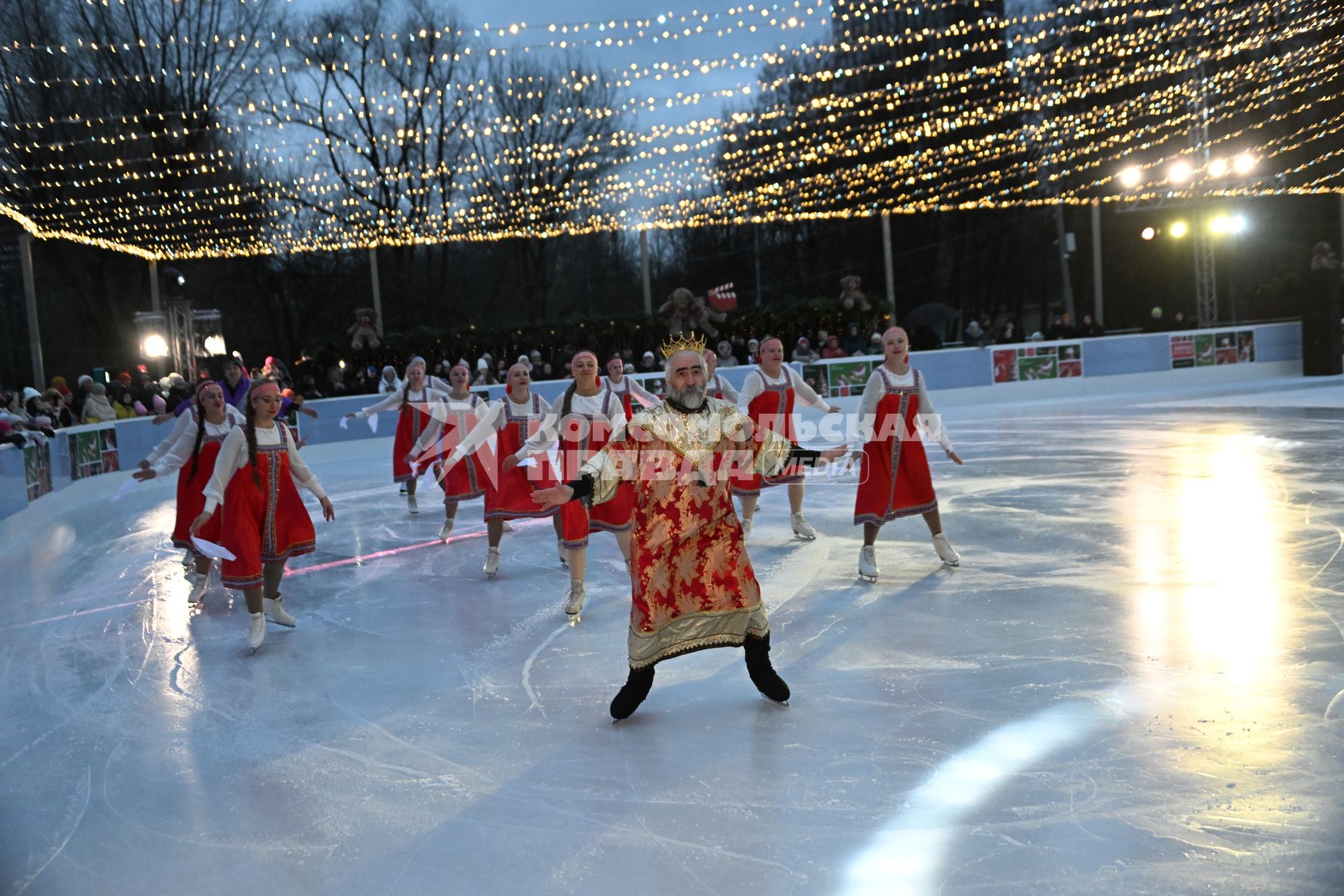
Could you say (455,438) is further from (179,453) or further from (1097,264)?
(1097,264)

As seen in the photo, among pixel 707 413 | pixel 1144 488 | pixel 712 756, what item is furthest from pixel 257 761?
pixel 1144 488

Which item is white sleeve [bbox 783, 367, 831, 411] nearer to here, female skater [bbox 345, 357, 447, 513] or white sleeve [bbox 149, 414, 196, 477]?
female skater [bbox 345, 357, 447, 513]

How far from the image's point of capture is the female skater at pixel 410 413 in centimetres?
1103

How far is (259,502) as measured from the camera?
620cm

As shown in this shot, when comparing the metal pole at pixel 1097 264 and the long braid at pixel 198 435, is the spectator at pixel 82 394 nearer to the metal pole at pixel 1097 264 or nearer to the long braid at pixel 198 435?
the long braid at pixel 198 435

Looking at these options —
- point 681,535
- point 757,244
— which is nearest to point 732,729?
point 681,535

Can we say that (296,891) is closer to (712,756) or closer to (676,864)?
(676,864)

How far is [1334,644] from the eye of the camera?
5121 millimetres

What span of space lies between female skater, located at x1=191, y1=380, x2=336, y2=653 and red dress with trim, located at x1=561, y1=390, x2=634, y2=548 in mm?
1367

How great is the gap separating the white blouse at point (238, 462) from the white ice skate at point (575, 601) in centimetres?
147

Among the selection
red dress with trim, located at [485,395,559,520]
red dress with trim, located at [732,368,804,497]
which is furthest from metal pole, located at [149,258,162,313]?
red dress with trim, located at [732,368,804,497]

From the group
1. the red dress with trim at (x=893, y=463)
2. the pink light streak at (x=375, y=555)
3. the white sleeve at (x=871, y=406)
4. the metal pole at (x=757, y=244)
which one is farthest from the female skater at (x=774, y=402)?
the metal pole at (x=757, y=244)

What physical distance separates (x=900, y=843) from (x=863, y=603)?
317cm

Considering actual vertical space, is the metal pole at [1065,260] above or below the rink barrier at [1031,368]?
above
